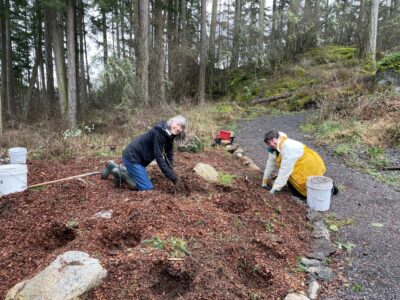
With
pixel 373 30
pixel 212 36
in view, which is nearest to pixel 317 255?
pixel 373 30

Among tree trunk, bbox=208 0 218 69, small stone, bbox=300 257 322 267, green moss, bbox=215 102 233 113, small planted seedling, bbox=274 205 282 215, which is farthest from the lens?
tree trunk, bbox=208 0 218 69

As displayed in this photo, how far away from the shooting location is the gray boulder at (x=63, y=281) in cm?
225

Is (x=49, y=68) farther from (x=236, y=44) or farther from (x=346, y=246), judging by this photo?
(x=346, y=246)

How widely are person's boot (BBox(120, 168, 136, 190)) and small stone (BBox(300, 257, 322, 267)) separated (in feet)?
8.31

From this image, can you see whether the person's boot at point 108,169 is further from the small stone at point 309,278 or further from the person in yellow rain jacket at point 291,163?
the small stone at point 309,278

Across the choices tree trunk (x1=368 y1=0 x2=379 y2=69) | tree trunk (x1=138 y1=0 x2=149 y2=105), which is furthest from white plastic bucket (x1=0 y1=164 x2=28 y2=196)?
tree trunk (x1=368 y1=0 x2=379 y2=69)

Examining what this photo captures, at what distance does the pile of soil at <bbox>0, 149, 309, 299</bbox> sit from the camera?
2564 millimetres

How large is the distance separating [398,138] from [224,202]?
487 cm

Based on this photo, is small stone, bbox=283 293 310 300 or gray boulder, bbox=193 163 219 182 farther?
gray boulder, bbox=193 163 219 182

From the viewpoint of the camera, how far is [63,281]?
2.32 meters

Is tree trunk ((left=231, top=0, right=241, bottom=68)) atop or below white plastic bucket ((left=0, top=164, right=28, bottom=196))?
atop

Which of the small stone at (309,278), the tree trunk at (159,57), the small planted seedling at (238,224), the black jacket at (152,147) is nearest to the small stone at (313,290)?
the small stone at (309,278)

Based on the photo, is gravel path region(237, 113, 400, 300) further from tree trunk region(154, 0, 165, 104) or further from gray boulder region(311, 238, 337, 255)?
tree trunk region(154, 0, 165, 104)

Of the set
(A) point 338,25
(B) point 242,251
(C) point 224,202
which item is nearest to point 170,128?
(C) point 224,202
